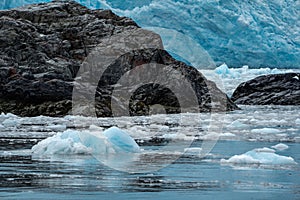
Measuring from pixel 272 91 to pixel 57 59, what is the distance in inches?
797

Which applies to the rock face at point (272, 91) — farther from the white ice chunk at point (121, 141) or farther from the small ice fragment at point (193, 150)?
the white ice chunk at point (121, 141)

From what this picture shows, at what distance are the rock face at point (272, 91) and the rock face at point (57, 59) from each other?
32.3ft

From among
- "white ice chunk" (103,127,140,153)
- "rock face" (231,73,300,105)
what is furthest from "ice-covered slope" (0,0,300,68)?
"white ice chunk" (103,127,140,153)

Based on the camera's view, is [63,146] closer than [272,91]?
Yes

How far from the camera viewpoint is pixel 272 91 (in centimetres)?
4919

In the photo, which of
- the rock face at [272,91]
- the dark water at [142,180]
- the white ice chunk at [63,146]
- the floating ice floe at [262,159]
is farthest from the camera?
the rock face at [272,91]

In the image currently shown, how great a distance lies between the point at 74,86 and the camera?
32906 mm

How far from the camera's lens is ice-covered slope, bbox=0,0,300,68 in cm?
7838

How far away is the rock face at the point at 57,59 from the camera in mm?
31750

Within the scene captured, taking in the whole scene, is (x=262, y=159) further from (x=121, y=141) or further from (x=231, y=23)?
(x=231, y=23)

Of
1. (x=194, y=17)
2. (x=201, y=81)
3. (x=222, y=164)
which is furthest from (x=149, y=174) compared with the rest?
(x=194, y=17)

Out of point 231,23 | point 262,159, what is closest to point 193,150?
point 262,159

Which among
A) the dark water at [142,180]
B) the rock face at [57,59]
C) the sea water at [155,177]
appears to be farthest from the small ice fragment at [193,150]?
the rock face at [57,59]

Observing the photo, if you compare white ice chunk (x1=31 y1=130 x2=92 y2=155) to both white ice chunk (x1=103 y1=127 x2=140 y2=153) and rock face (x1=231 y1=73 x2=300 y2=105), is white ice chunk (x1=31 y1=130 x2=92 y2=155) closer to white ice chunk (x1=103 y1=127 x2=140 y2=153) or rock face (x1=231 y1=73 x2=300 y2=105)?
white ice chunk (x1=103 y1=127 x2=140 y2=153)
